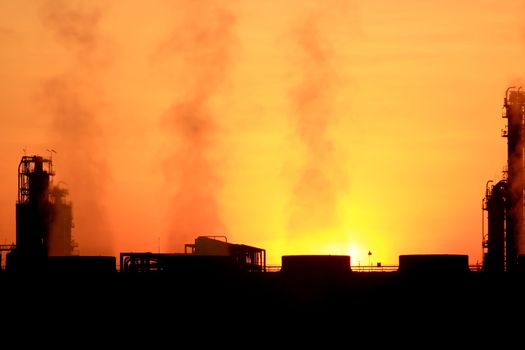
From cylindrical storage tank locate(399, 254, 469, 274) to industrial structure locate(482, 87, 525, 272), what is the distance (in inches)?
840

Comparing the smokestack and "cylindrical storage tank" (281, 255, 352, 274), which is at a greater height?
the smokestack

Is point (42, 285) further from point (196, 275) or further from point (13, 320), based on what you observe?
point (196, 275)

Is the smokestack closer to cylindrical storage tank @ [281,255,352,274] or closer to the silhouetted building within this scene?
the silhouetted building

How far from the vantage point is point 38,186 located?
8600 cm

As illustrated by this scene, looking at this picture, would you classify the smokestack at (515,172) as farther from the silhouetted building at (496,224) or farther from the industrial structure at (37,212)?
the industrial structure at (37,212)

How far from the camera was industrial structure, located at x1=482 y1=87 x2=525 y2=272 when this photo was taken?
80562 mm

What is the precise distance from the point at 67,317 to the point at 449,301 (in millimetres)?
18169

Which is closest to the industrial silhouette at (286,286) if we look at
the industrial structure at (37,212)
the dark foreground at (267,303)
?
the dark foreground at (267,303)

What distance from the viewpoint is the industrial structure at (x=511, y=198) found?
264 feet

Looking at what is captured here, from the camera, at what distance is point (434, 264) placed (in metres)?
57.4

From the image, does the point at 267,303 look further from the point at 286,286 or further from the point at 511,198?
the point at 511,198

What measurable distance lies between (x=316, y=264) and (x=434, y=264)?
19.3 feet

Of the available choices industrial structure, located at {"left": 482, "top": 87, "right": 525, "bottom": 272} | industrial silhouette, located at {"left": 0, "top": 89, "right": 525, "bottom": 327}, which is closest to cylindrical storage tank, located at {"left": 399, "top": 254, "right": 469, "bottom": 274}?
industrial silhouette, located at {"left": 0, "top": 89, "right": 525, "bottom": 327}

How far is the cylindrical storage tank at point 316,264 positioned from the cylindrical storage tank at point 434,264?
3041 millimetres
